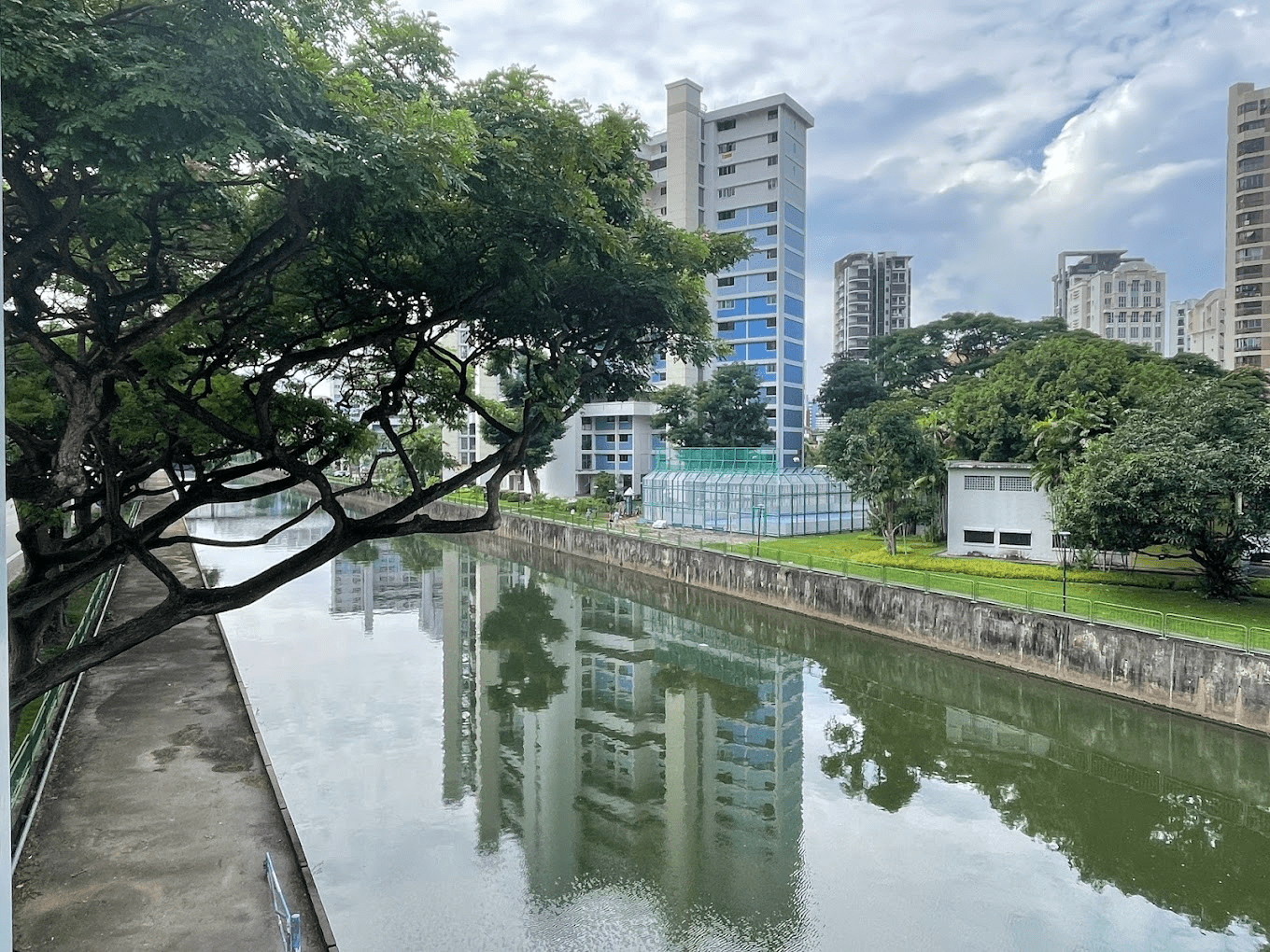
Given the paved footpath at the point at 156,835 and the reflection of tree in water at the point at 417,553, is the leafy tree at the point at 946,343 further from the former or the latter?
the paved footpath at the point at 156,835

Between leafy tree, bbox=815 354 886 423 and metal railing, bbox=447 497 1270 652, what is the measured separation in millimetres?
25763

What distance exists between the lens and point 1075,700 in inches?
661

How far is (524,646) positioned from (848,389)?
34.9 metres

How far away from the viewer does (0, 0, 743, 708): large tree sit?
210 inches

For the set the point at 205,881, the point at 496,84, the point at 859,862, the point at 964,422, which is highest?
the point at 496,84

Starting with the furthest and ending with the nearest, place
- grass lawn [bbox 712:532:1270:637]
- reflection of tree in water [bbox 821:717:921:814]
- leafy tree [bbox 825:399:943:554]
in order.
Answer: leafy tree [bbox 825:399:943:554] → grass lawn [bbox 712:532:1270:637] → reflection of tree in water [bbox 821:717:921:814]

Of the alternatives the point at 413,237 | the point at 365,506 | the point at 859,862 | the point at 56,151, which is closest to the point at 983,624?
the point at 859,862

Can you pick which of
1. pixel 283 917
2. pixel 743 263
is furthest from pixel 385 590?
pixel 743 263

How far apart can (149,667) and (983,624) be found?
1617 centimetres

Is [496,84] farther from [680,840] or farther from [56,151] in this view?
[680,840]

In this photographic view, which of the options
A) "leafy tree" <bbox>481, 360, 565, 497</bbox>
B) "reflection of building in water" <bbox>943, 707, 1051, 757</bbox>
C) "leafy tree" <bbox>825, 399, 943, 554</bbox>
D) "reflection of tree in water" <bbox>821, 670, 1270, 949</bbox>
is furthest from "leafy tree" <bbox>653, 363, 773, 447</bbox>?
"reflection of building in water" <bbox>943, 707, 1051, 757</bbox>

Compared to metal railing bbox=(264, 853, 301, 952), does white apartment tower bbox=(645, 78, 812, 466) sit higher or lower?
higher

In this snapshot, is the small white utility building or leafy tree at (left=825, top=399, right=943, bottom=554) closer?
the small white utility building

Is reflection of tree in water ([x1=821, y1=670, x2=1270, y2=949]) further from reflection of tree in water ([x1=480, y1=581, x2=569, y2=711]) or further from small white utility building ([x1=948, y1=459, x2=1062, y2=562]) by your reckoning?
small white utility building ([x1=948, y1=459, x2=1062, y2=562])
